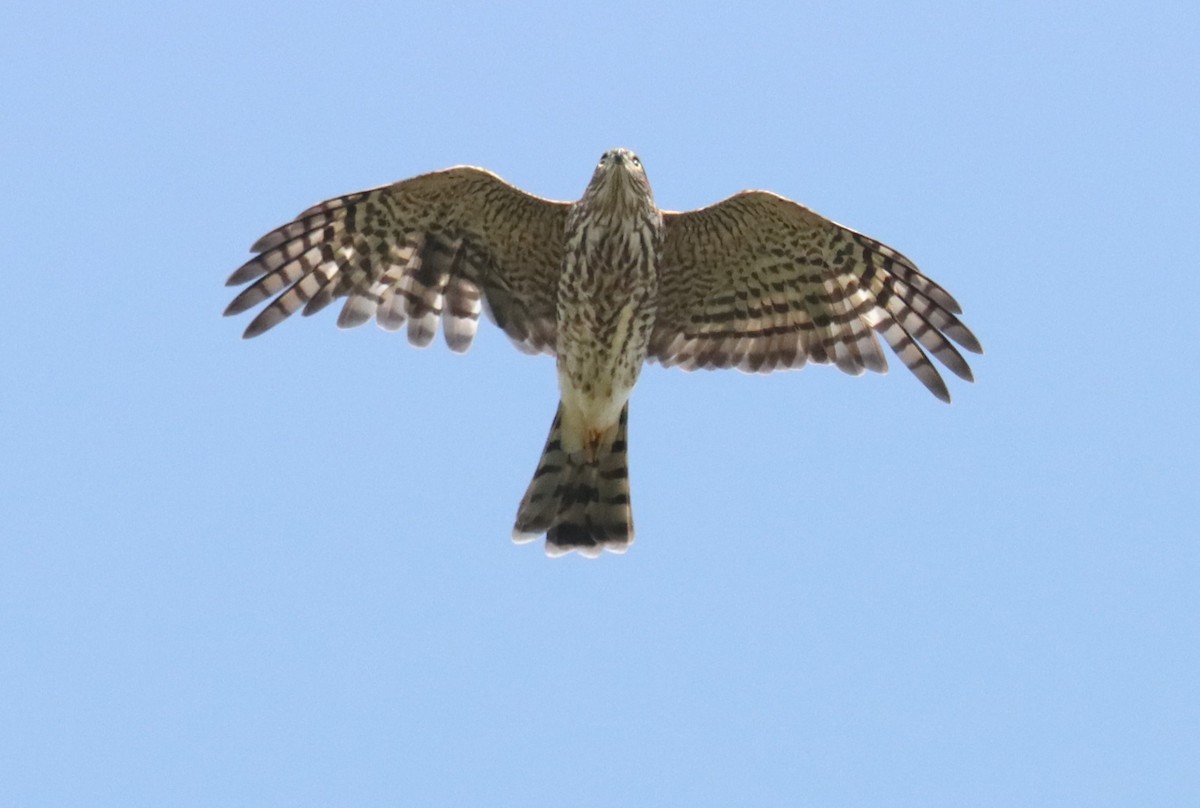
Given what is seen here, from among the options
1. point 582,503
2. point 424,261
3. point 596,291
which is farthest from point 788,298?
point 424,261

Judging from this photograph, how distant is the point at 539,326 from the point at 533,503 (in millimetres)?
1196

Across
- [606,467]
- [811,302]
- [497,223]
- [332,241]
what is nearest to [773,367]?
[811,302]

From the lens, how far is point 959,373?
12336mm

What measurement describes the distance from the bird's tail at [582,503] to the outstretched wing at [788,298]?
0.84m

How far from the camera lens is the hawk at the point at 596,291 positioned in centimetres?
1219

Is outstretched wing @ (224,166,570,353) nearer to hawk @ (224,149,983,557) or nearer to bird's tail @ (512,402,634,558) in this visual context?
hawk @ (224,149,983,557)

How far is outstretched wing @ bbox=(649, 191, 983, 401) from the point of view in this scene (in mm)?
12336

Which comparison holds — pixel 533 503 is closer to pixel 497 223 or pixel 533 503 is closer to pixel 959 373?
pixel 497 223

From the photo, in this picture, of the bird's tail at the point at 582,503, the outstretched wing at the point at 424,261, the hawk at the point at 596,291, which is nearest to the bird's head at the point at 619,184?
the hawk at the point at 596,291

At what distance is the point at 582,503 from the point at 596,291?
5.34 ft

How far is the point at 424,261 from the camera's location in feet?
41.5

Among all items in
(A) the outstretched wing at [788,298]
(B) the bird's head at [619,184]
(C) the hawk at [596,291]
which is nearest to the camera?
(B) the bird's head at [619,184]

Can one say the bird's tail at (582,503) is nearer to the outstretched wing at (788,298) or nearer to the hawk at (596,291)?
the hawk at (596,291)

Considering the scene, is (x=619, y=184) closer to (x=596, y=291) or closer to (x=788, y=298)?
(x=596, y=291)
